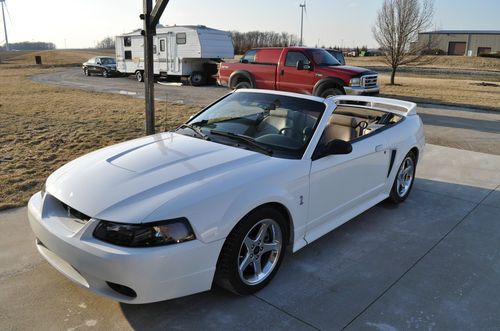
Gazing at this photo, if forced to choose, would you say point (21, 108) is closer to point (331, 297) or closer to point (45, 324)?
point (45, 324)

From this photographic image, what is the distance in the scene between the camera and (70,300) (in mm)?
3035

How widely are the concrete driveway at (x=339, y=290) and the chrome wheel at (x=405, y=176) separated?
50 cm

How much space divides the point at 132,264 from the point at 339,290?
1647mm

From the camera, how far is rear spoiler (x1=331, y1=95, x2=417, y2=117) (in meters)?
5.42

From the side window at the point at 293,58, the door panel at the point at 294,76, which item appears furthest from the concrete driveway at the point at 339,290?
the side window at the point at 293,58

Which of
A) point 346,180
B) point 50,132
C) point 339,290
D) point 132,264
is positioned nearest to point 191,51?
point 50,132

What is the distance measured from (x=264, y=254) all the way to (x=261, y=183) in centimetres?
62

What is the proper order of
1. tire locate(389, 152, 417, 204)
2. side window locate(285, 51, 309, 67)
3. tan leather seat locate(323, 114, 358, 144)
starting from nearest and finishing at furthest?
1. tan leather seat locate(323, 114, 358, 144)
2. tire locate(389, 152, 417, 204)
3. side window locate(285, 51, 309, 67)

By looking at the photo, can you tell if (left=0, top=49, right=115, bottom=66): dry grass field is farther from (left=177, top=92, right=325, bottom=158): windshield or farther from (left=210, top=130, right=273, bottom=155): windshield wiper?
(left=210, top=130, right=273, bottom=155): windshield wiper

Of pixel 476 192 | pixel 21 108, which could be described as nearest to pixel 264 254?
pixel 476 192

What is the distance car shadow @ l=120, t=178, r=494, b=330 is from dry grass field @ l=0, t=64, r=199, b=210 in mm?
2907

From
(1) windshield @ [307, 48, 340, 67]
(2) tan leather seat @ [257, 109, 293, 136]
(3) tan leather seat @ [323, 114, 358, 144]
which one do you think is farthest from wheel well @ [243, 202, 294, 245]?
(1) windshield @ [307, 48, 340, 67]

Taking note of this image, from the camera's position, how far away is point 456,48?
88625mm

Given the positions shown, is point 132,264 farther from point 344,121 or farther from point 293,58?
point 293,58
